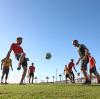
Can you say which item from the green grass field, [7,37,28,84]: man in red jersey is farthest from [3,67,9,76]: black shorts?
the green grass field

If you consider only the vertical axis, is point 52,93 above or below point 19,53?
below

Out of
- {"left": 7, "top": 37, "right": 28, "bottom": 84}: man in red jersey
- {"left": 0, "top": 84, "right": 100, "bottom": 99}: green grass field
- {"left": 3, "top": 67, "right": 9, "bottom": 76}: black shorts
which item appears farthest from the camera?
{"left": 3, "top": 67, "right": 9, "bottom": 76}: black shorts

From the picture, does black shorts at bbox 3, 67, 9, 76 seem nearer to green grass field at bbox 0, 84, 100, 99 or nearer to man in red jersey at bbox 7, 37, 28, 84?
man in red jersey at bbox 7, 37, 28, 84

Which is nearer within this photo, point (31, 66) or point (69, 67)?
point (69, 67)

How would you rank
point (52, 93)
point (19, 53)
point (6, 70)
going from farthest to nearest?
point (6, 70), point (19, 53), point (52, 93)

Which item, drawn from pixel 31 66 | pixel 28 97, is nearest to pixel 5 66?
pixel 31 66

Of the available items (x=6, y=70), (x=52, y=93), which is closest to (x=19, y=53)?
(x=52, y=93)

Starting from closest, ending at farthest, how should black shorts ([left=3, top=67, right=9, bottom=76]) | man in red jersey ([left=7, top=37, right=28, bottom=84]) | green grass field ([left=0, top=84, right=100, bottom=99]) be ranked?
green grass field ([left=0, top=84, right=100, bottom=99]) < man in red jersey ([left=7, top=37, right=28, bottom=84]) < black shorts ([left=3, top=67, right=9, bottom=76])

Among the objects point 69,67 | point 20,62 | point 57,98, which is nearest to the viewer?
point 57,98

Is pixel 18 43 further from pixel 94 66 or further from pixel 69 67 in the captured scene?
pixel 69 67

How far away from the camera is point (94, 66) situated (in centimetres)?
1942

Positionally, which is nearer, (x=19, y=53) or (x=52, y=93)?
(x=52, y=93)

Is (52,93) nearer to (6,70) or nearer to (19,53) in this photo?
(19,53)

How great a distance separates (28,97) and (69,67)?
78.6 feet
